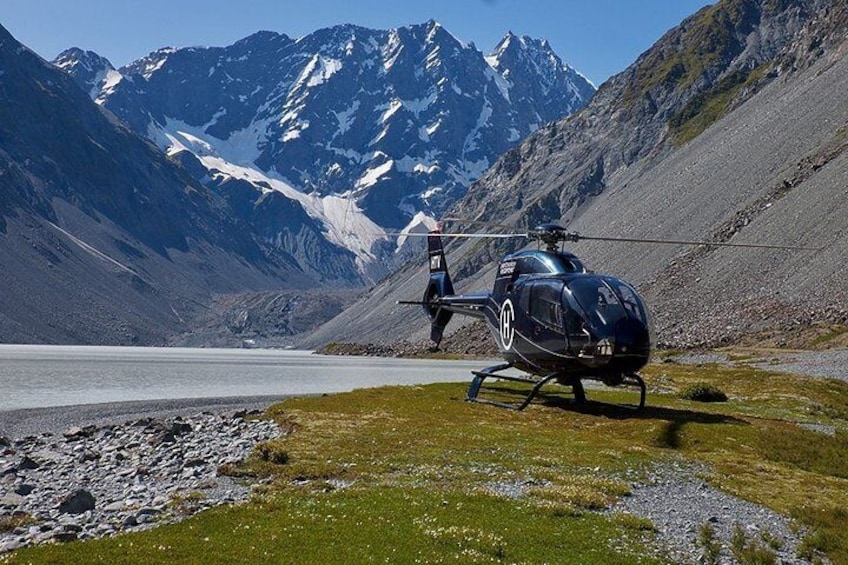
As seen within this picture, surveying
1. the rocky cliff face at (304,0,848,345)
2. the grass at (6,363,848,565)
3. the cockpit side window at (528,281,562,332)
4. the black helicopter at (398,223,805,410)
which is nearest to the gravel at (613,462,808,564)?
the grass at (6,363,848,565)

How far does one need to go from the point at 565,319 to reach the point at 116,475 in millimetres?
19103

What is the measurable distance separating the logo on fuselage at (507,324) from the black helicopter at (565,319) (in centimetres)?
5

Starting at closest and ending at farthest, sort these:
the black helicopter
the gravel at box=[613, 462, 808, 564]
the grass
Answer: the grass, the gravel at box=[613, 462, 808, 564], the black helicopter

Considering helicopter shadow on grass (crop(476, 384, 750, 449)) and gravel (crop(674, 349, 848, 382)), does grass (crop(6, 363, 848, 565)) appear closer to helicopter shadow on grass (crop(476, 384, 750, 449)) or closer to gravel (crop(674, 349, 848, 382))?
helicopter shadow on grass (crop(476, 384, 750, 449))

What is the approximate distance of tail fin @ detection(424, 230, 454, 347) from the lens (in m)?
50.8

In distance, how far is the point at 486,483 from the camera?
21.5 meters

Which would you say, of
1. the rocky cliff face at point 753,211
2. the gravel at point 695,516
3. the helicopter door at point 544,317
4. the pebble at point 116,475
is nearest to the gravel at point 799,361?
the rocky cliff face at point 753,211

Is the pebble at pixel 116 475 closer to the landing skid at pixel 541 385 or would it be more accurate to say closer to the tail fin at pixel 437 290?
the landing skid at pixel 541 385

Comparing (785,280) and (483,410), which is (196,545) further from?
(785,280)

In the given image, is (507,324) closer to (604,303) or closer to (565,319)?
(565,319)

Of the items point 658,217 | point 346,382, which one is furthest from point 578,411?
point 658,217

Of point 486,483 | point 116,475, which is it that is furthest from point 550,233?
point 116,475

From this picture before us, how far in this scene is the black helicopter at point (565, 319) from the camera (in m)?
31.1

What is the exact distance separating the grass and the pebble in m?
1.16
